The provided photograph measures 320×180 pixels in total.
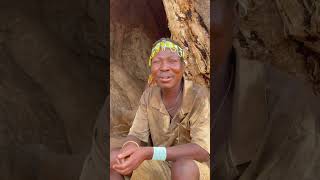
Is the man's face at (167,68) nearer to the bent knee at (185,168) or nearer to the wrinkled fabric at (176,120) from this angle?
the wrinkled fabric at (176,120)

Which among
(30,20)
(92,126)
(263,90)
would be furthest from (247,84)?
(30,20)

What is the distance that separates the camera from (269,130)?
3576 mm

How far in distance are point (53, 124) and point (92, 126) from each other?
0.29 meters

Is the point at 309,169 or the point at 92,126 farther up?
the point at 92,126

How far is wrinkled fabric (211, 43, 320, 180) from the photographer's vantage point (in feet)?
11.7

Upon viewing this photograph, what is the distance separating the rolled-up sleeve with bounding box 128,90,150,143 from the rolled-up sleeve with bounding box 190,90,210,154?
29cm

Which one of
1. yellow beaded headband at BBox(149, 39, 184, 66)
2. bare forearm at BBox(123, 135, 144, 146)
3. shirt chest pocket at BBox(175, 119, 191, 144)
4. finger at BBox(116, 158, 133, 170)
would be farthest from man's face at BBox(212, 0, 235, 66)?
finger at BBox(116, 158, 133, 170)

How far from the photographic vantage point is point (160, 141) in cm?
350

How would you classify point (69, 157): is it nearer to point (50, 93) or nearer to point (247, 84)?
point (50, 93)

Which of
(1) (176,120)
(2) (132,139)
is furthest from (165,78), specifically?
(2) (132,139)

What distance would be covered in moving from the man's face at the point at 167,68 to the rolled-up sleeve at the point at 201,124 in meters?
0.20

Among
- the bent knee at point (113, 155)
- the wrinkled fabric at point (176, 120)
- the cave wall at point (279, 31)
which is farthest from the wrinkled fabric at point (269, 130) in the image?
the bent knee at point (113, 155)

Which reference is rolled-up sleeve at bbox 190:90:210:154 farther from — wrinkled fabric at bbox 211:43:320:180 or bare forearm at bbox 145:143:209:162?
wrinkled fabric at bbox 211:43:320:180

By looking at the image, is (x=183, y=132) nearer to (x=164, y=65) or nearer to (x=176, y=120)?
(x=176, y=120)
